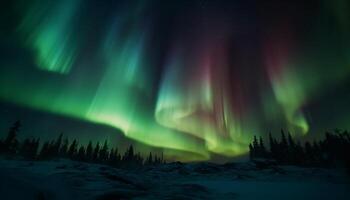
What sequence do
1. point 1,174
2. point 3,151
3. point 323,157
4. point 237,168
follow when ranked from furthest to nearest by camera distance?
point 323,157, point 3,151, point 237,168, point 1,174

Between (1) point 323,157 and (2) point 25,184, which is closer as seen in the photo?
(2) point 25,184

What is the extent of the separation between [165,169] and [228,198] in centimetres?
6916

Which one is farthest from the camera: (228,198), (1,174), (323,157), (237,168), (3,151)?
(323,157)

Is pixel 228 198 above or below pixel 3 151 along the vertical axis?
below

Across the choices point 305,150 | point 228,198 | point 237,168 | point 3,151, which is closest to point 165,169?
point 237,168

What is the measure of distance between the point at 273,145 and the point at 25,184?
155082 mm

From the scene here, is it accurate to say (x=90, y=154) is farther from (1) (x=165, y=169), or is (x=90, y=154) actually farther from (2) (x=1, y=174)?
(2) (x=1, y=174)

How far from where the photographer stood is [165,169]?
9194cm

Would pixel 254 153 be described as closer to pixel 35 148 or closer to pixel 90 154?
pixel 90 154

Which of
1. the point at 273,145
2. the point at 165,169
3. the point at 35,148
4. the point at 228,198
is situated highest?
the point at 273,145

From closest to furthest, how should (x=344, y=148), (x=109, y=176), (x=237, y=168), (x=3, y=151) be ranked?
1. (x=109, y=176)
2. (x=344, y=148)
3. (x=237, y=168)
4. (x=3, y=151)

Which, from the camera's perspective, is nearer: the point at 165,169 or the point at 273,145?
the point at 165,169

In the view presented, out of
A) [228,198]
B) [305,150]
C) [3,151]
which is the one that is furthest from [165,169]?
[305,150]

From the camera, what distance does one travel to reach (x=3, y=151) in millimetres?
→ 98500
